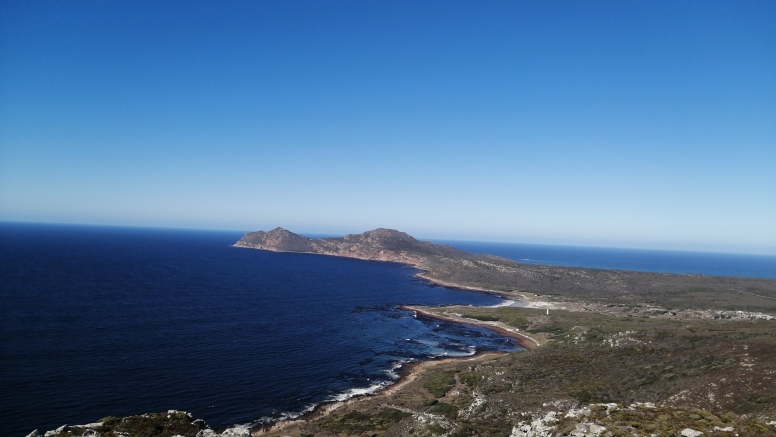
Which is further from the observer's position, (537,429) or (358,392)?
(358,392)

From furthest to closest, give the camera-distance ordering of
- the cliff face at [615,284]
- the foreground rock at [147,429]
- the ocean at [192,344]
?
the cliff face at [615,284] → the ocean at [192,344] → the foreground rock at [147,429]

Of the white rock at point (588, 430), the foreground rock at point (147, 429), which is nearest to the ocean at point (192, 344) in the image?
the foreground rock at point (147, 429)

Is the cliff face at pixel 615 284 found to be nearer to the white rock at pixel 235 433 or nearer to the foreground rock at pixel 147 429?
the white rock at pixel 235 433

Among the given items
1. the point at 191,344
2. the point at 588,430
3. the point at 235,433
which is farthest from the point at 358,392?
the point at 588,430

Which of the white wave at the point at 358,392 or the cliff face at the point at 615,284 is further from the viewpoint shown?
the cliff face at the point at 615,284

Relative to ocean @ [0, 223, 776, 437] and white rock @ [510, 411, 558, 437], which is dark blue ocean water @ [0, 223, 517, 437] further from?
white rock @ [510, 411, 558, 437]

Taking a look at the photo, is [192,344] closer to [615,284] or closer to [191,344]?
[191,344]

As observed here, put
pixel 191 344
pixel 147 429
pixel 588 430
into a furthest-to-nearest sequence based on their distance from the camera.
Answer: pixel 191 344 < pixel 147 429 < pixel 588 430
